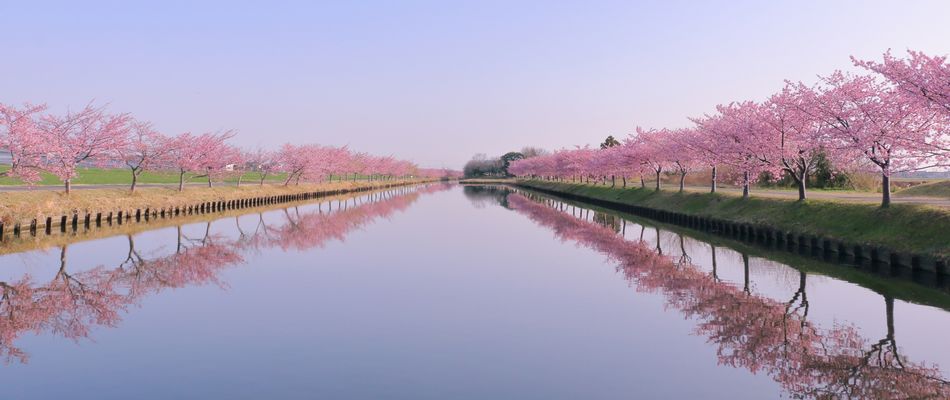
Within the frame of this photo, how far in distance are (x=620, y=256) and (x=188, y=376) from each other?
18.2 meters

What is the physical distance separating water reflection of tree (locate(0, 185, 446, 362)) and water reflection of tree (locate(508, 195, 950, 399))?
12953 mm

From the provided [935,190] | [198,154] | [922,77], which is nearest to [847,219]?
[922,77]

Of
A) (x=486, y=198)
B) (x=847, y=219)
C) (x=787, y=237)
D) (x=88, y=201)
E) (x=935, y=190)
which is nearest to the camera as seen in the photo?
(x=847, y=219)

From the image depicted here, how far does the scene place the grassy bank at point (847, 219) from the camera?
1936 cm

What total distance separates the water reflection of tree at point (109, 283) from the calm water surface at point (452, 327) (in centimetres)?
9

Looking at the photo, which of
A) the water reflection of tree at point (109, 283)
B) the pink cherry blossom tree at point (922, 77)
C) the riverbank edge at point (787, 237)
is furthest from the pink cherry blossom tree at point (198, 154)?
the pink cherry blossom tree at point (922, 77)

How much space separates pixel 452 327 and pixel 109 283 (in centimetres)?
1110

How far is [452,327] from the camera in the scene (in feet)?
41.7

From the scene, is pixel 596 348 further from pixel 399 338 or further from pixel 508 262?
pixel 508 262

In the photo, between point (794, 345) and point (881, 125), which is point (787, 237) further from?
point (794, 345)

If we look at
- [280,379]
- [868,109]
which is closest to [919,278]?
[868,109]

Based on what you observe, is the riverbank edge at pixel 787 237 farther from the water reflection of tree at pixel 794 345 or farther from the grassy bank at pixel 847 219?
the water reflection of tree at pixel 794 345

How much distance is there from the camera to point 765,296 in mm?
15859

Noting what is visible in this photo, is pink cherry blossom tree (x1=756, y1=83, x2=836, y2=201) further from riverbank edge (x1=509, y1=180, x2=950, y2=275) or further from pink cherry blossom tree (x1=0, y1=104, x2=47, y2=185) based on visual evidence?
pink cherry blossom tree (x1=0, y1=104, x2=47, y2=185)
